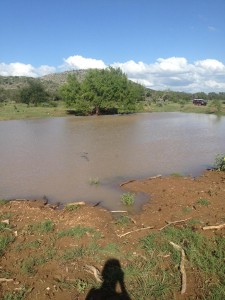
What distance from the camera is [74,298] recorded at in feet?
15.7

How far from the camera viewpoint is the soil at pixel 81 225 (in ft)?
16.7

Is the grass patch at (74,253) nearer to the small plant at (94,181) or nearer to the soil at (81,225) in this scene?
the soil at (81,225)

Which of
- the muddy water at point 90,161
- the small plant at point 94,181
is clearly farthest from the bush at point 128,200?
the small plant at point 94,181

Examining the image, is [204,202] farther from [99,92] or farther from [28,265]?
[99,92]

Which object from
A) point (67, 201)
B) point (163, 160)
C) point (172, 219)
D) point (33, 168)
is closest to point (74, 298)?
point (172, 219)

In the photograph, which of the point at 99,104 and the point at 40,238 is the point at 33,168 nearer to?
the point at 40,238

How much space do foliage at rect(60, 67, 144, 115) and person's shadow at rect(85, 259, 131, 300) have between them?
3912 centimetres

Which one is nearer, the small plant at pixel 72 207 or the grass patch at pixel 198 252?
the grass patch at pixel 198 252

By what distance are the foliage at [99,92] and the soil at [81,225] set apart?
112ft

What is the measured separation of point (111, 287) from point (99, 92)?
4053cm

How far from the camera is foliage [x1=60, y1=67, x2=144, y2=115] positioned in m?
43.9

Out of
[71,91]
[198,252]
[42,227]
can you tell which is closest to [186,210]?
[198,252]

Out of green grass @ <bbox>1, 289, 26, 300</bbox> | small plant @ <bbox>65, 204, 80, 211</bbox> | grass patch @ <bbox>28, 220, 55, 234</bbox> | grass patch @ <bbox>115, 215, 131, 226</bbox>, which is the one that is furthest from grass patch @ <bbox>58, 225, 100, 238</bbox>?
green grass @ <bbox>1, 289, 26, 300</bbox>

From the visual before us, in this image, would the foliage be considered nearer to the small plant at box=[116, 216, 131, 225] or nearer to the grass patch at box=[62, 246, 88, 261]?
the small plant at box=[116, 216, 131, 225]
